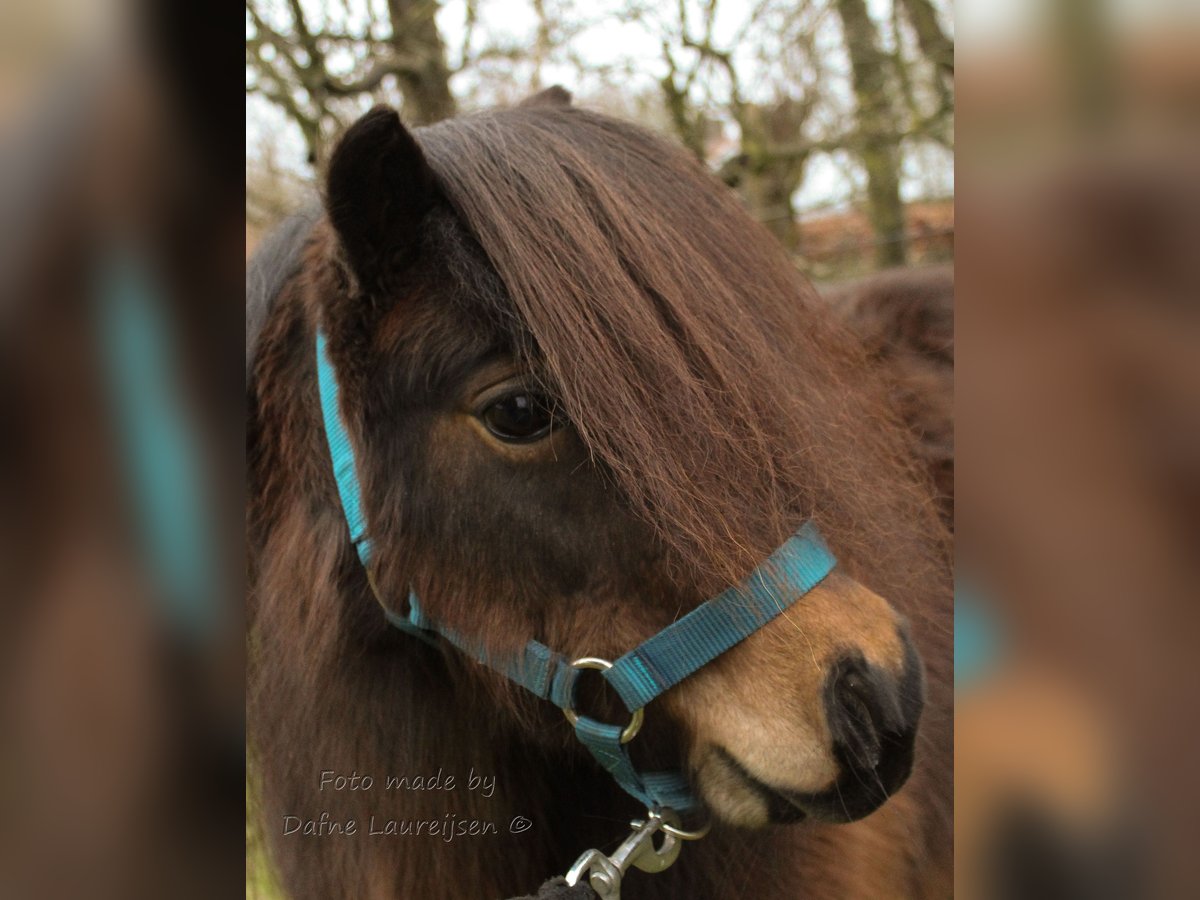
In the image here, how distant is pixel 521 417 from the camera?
96 cm

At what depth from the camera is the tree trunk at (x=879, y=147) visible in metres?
2.33

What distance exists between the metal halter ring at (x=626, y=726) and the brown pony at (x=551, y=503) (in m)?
0.01

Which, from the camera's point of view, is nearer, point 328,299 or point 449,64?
point 328,299

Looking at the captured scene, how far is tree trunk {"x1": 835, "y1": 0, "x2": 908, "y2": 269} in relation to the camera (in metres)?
2.33

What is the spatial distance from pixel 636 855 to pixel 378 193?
0.79 meters
